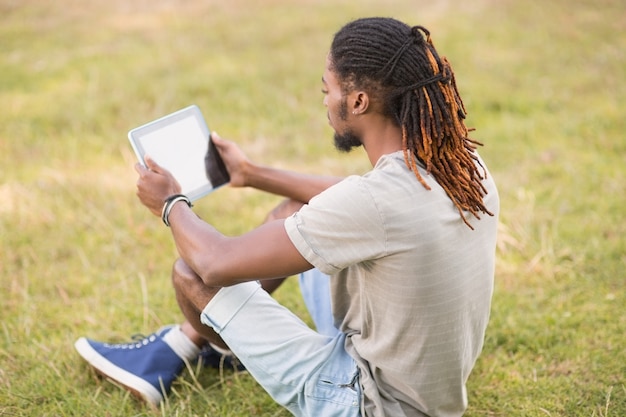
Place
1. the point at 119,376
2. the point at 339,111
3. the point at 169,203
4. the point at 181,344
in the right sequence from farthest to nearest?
1. the point at 181,344
2. the point at 119,376
3. the point at 169,203
4. the point at 339,111

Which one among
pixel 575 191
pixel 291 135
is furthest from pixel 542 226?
pixel 291 135

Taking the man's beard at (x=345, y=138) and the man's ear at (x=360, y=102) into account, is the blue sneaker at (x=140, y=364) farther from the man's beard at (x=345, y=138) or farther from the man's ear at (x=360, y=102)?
the man's ear at (x=360, y=102)

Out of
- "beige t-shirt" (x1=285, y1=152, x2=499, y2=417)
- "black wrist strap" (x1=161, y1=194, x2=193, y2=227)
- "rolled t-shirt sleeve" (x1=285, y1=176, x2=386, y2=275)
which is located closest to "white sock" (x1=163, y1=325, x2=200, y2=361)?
"black wrist strap" (x1=161, y1=194, x2=193, y2=227)

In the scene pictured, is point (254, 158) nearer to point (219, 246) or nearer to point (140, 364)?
point (140, 364)

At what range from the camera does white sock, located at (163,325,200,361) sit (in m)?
3.04

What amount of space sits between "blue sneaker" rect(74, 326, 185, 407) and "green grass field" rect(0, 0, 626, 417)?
84 millimetres

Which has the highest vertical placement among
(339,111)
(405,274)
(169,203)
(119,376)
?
(339,111)

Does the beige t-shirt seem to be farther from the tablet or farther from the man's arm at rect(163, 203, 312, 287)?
the tablet

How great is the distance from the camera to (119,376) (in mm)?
2936

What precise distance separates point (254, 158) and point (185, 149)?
8.26ft

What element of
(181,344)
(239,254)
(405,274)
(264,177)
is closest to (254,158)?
(264,177)

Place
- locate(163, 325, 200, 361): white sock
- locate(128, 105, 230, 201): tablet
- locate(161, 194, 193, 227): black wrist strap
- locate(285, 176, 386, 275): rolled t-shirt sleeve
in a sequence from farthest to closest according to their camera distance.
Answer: locate(163, 325, 200, 361): white sock < locate(128, 105, 230, 201): tablet < locate(161, 194, 193, 227): black wrist strap < locate(285, 176, 386, 275): rolled t-shirt sleeve

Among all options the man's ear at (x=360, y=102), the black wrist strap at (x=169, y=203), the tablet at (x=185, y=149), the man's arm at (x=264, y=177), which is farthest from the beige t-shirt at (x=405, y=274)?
the tablet at (x=185, y=149)

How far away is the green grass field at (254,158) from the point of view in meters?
3.11
